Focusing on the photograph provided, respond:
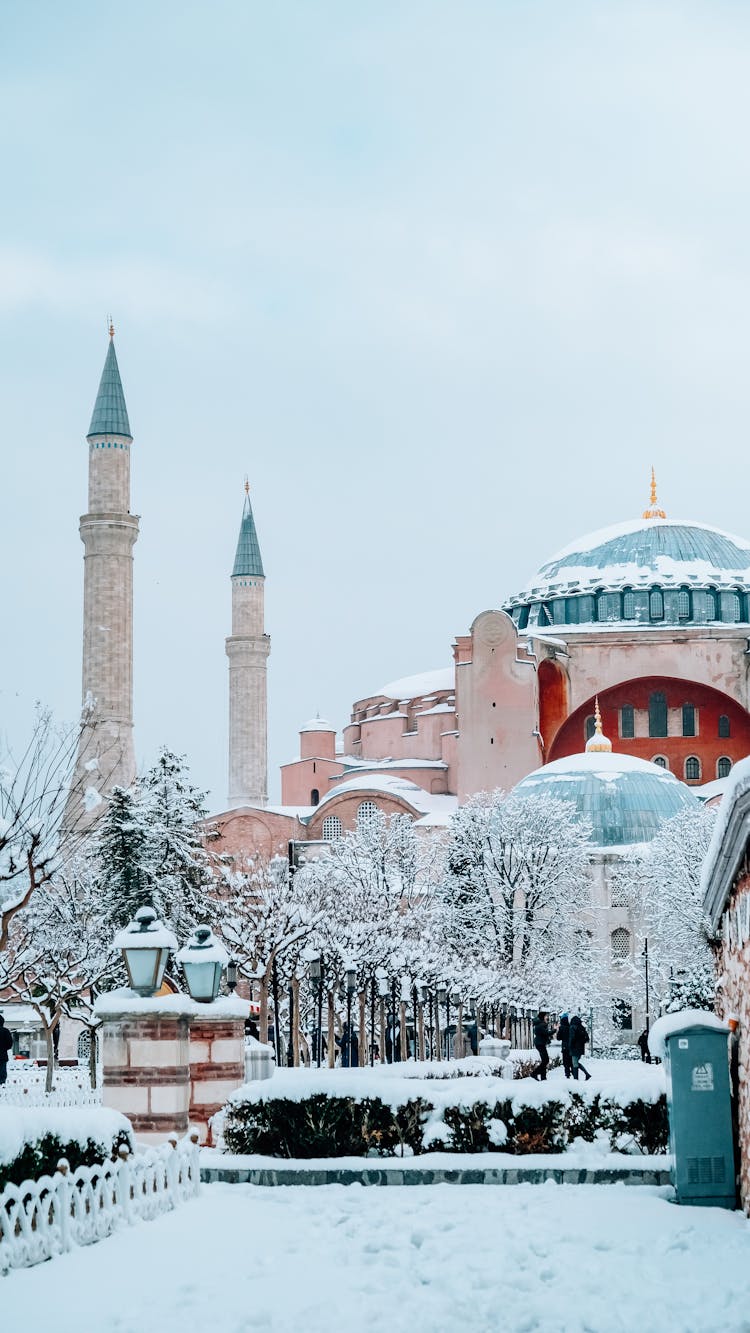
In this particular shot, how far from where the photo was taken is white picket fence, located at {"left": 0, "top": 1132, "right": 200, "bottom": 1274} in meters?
6.98

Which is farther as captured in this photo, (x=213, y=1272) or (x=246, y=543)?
(x=246, y=543)

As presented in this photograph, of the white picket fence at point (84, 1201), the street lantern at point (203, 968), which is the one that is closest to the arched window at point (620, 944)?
the street lantern at point (203, 968)

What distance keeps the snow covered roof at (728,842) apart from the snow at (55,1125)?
10.3 ft

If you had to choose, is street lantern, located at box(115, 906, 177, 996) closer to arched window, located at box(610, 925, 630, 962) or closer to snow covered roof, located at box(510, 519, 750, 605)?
arched window, located at box(610, 925, 630, 962)

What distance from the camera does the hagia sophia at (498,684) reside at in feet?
169

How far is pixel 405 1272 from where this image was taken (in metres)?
7.54

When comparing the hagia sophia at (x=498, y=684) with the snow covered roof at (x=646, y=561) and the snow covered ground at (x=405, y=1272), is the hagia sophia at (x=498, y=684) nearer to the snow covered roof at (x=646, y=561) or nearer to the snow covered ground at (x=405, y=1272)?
the snow covered roof at (x=646, y=561)

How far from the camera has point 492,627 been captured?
5600 cm

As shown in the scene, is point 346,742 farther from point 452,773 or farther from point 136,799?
point 136,799

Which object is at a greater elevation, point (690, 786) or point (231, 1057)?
point (690, 786)

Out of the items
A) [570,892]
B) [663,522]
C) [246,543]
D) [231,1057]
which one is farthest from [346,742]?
[231,1057]

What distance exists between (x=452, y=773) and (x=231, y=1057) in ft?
158

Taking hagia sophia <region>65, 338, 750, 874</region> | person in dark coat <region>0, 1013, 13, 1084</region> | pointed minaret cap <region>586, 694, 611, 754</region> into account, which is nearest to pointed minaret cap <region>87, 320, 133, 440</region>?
hagia sophia <region>65, 338, 750, 874</region>

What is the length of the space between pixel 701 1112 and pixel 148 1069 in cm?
329
